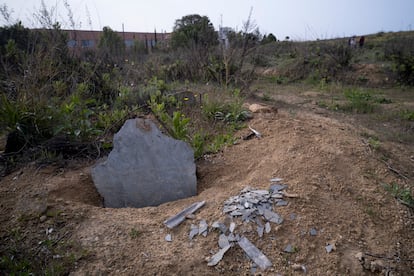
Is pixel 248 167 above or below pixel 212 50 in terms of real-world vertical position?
below

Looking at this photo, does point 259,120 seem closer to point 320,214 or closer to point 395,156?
point 395,156

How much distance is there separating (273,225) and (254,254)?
0.71 feet

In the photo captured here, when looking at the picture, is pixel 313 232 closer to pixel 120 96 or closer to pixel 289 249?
pixel 289 249

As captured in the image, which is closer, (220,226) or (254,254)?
(254,254)

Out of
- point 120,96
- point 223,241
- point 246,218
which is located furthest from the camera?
point 120,96

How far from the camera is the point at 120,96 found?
409 centimetres

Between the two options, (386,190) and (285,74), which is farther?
(285,74)

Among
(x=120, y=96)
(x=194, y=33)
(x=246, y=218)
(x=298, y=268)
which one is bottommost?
(x=298, y=268)

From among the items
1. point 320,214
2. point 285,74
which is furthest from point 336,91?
point 320,214

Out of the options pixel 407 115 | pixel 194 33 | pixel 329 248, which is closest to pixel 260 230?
pixel 329 248

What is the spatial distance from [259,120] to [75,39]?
3437 mm

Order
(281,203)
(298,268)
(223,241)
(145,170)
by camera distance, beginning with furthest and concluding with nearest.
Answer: (145,170) < (281,203) < (223,241) < (298,268)

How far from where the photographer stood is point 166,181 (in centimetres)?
211

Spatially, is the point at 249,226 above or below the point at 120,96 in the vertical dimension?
below
